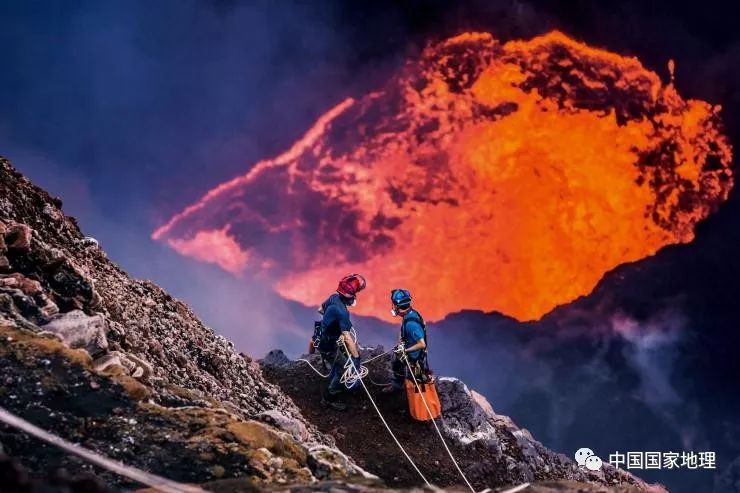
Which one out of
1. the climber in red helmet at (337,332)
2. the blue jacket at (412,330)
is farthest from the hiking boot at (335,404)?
the blue jacket at (412,330)

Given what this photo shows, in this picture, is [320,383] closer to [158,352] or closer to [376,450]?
[376,450]

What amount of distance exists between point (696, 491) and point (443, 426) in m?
61.7

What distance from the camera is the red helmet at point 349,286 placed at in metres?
16.7

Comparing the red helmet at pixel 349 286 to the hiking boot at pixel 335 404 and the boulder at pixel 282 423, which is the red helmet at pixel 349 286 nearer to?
the hiking boot at pixel 335 404

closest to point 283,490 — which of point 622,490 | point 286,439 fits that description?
Result: point 286,439

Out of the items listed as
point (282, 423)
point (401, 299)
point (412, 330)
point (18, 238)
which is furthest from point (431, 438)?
point (18, 238)

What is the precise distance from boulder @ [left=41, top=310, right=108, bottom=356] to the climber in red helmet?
26.0ft

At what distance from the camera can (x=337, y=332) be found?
1752 centimetres

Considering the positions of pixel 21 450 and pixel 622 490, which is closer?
pixel 21 450

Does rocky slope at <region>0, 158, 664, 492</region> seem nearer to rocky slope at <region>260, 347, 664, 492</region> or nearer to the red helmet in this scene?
rocky slope at <region>260, 347, 664, 492</region>

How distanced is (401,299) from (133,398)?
9.82 metres

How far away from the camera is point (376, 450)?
593 inches

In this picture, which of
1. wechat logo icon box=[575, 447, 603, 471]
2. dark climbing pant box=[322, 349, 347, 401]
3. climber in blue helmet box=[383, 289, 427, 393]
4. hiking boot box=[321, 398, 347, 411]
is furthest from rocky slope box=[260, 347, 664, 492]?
climber in blue helmet box=[383, 289, 427, 393]

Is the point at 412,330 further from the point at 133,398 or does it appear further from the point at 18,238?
the point at 18,238
